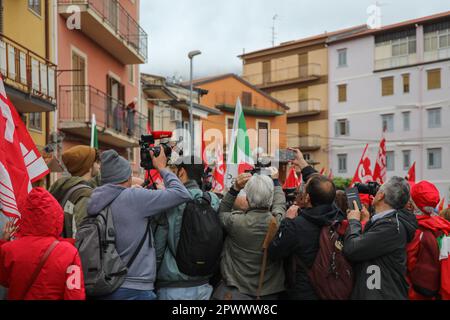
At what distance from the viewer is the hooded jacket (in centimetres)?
401

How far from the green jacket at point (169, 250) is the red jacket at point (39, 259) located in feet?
2.43

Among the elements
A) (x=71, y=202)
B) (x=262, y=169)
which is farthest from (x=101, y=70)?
(x=262, y=169)

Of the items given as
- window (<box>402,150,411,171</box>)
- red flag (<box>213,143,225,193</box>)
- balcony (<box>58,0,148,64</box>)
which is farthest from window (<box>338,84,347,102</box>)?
red flag (<box>213,143,225,193</box>)

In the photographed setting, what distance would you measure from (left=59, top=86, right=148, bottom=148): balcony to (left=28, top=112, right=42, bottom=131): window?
1.48 meters

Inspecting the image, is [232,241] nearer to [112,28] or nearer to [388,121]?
[112,28]

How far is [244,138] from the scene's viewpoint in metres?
8.71

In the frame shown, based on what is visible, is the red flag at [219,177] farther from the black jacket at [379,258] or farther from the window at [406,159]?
the window at [406,159]

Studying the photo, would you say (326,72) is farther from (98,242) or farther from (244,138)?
(98,242)

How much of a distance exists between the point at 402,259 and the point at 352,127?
43.3m

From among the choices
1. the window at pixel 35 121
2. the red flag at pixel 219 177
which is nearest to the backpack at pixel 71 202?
the red flag at pixel 219 177

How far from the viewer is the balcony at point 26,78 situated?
1167 cm

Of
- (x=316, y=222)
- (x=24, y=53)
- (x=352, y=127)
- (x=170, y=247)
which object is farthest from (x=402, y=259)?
(x=352, y=127)

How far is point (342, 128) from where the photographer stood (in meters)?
47.0

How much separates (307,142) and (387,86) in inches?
334
